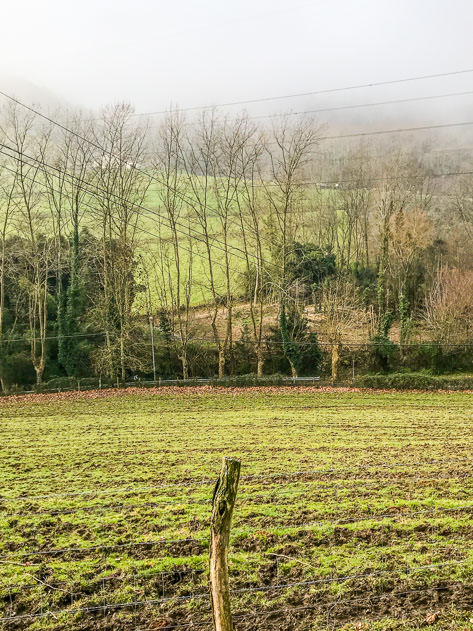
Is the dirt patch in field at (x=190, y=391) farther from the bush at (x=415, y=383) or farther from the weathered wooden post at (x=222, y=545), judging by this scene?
the weathered wooden post at (x=222, y=545)

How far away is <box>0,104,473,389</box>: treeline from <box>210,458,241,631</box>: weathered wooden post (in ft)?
98.5

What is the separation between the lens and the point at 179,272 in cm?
4147

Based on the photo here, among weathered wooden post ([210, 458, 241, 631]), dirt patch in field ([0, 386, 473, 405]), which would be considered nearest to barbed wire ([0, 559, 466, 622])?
weathered wooden post ([210, 458, 241, 631])

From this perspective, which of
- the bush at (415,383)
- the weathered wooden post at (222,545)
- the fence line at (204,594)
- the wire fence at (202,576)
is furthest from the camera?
the bush at (415,383)

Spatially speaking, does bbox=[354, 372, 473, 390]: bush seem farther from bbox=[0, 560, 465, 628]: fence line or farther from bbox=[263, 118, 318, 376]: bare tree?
bbox=[0, 560, 465, 628]: fence line

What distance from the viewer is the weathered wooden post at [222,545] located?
4.20 meters

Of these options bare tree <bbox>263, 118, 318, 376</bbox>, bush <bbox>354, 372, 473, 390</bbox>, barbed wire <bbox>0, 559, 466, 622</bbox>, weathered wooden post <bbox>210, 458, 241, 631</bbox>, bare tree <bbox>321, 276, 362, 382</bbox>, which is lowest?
barbed wire <bbox>0, 559, 466, 622</bbox>

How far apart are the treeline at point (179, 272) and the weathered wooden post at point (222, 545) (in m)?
30.0

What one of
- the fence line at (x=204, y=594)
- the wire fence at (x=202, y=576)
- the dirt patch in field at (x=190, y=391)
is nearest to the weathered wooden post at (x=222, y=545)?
the wire fence at (x=202, y=576)

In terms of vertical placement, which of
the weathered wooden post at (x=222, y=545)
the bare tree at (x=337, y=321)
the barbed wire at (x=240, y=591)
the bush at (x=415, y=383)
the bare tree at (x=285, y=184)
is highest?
the bare tree at (x=285, y=184)

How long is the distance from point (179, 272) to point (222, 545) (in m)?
37.8

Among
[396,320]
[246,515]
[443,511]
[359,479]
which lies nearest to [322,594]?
[246,515]

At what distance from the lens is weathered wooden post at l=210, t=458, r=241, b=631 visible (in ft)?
13.8

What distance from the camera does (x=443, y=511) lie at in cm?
1001
